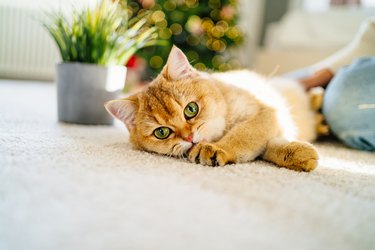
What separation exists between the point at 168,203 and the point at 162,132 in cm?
51

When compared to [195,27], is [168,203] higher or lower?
lower

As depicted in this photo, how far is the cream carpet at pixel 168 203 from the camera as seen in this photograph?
0.64 metres

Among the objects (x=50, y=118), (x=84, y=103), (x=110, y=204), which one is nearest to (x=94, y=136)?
(x=84, y=103)

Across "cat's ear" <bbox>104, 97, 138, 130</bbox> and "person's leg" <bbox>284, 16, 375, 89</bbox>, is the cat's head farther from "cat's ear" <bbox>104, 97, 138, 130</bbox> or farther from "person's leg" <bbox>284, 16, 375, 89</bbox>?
"person's leg" <bbox>284, 16, 375, 89</bbox>

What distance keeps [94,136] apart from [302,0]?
3944mm

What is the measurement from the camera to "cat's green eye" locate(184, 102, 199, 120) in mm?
1245

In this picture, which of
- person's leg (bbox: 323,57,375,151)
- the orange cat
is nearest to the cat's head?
the orange cat

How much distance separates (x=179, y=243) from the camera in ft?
2.04

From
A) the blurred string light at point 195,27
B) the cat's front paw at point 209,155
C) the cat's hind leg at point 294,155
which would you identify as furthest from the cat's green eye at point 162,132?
the blurred string light at point 195,27

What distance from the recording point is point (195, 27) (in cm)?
411

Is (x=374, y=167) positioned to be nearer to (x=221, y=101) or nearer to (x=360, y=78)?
(x=360, y=78)

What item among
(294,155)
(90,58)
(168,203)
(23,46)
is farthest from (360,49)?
(23,46)

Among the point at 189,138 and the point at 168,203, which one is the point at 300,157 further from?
the point at 168,203

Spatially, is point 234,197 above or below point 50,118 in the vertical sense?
above
